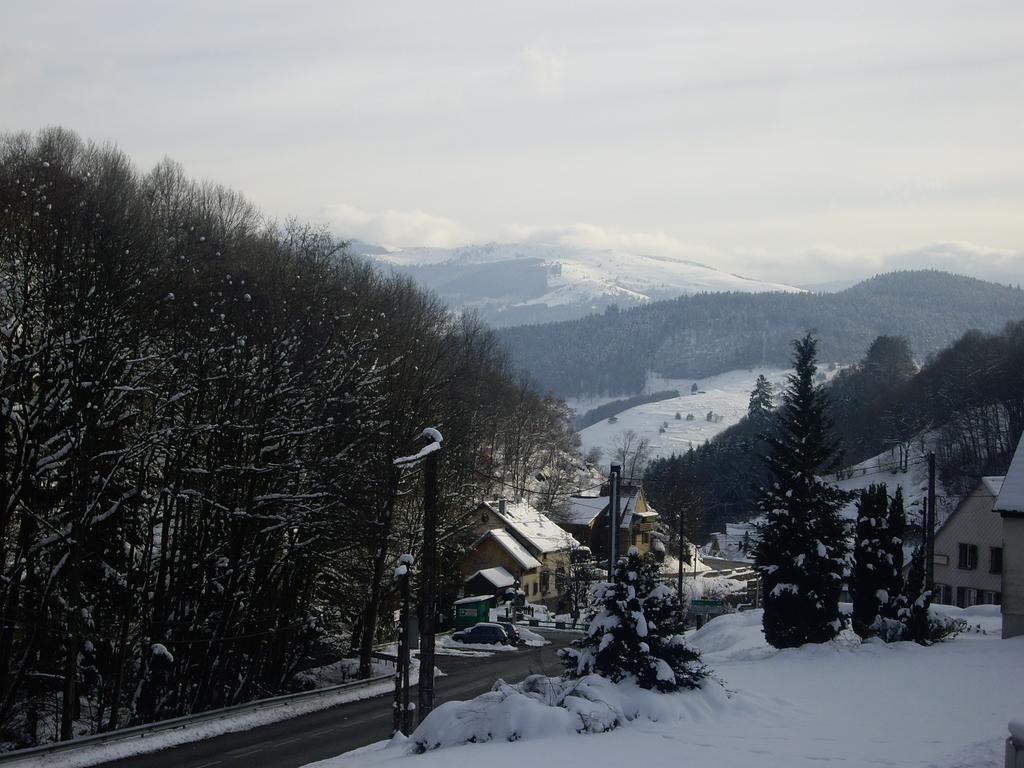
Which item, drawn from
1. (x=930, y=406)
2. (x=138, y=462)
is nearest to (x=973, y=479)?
(x=930, y=406)

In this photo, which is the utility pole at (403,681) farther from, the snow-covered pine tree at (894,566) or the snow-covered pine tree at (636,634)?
the snow-covered pine tree at (894,566)

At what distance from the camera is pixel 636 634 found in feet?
62.8

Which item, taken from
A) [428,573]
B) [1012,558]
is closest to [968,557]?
[1012,558]

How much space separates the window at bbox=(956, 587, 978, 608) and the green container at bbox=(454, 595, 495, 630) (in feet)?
87.0

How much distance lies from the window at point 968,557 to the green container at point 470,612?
26560 mm

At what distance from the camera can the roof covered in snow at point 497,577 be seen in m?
68.5

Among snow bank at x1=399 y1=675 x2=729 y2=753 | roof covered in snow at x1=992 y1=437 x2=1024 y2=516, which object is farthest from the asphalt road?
roof covered in snow at x1=992 y1=437 x2=1024 y2=516

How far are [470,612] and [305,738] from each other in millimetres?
30820

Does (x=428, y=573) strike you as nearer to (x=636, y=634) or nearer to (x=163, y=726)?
(x=636, y=634)

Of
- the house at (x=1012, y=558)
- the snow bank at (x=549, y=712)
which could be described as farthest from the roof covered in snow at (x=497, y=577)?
the snow bank at (x=549, y=712)

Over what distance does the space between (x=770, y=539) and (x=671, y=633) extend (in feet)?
48.2

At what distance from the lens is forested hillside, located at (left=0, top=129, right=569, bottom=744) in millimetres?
24875

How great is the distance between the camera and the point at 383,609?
148 feet

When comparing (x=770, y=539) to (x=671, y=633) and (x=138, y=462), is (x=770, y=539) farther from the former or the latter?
(x=138, y=462)
